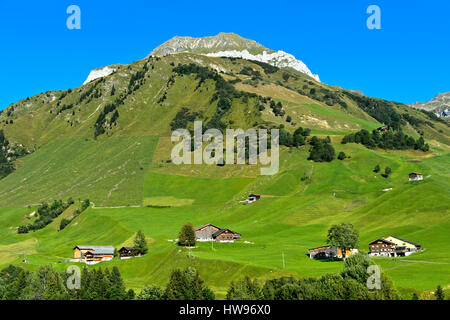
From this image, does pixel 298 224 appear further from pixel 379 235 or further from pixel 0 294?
pixel 0 294

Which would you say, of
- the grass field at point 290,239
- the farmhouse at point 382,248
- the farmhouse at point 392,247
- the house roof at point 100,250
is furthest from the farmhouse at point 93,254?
the farmhouse at point 392,247

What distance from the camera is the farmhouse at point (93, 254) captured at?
505 ft

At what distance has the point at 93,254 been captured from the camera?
154375 millimetres

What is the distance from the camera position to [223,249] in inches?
5664

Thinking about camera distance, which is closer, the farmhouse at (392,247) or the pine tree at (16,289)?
the pine tree at (16,289)

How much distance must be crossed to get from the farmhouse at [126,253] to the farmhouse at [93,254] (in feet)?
15.0

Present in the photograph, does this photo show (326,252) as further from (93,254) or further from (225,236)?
(93,254)

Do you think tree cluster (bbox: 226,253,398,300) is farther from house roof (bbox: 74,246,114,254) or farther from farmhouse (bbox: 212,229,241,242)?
house roof (bbox: 74,246,114,254)

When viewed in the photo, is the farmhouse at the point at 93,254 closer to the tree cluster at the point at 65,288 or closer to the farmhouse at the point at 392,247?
the tree cluster at the point at 65,288

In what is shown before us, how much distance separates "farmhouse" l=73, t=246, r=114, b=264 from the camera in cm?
15388

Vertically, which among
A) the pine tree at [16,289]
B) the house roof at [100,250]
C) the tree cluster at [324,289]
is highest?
the house roof at [100,250]

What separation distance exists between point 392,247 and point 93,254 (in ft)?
303
